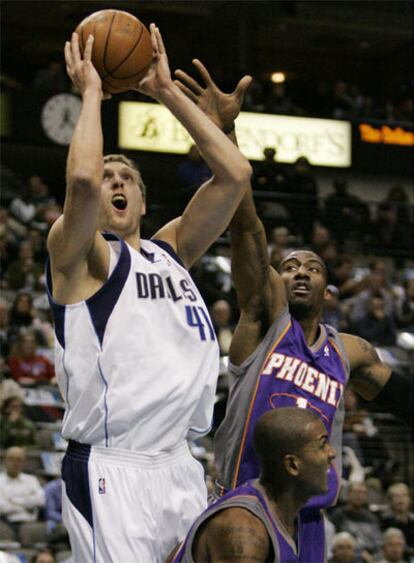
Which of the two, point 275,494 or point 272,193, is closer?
point 275,494

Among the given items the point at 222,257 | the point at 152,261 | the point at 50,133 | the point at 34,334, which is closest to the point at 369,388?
the point at 152,261

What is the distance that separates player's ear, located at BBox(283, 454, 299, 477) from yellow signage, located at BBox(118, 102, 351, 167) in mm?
14678

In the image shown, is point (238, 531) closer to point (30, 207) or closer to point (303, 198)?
point (30, 207)

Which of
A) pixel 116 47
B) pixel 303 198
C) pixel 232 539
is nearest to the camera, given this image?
pixel 232 539

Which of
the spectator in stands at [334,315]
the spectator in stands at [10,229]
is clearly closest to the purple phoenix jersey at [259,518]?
the spectator in stands at [334,315]

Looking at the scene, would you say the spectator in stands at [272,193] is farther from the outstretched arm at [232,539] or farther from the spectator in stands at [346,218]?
the outstretched arm at [232,539]

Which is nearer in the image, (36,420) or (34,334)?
(36,420)

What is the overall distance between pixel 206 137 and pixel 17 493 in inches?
241

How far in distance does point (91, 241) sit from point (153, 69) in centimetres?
75

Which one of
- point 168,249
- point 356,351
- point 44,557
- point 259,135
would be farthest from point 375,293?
point 168,249

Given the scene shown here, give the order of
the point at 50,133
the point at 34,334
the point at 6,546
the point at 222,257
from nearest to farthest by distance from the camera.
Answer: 1. the point at 6,546
2. the point at 34,334
3. the point at 222,257
4. the point at 50,133

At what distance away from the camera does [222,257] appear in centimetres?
1462

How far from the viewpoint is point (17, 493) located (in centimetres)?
984

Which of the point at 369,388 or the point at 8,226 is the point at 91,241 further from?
the point at 8,226
